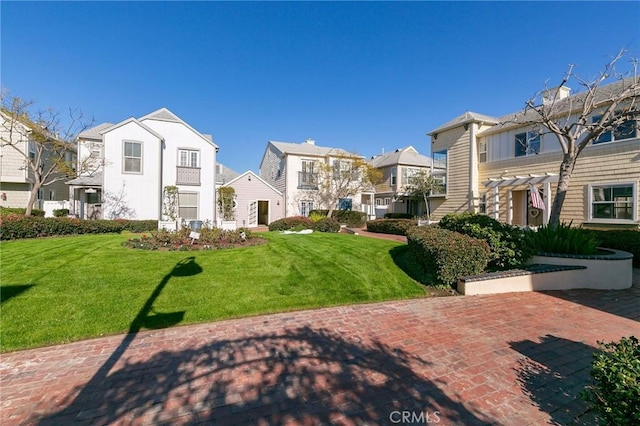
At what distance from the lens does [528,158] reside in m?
16.1

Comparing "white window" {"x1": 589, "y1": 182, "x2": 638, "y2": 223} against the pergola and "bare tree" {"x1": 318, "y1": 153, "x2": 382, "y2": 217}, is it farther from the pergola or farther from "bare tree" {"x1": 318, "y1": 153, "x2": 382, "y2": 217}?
"bare tree" {"x1": 318, "y1": 153, "x2": 382, "y2": 217}

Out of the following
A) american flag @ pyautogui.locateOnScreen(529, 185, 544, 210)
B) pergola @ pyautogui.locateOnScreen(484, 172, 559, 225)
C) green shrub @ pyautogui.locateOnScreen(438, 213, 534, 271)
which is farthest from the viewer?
pergola @ pyautogui.locateOnScreen(484, 172, 559, 225)

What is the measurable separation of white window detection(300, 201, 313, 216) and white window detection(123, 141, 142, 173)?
12.4m

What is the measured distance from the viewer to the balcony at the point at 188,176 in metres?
19.1

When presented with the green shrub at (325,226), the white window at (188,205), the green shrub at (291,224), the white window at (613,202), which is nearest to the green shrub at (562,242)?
the white window at (613,202)

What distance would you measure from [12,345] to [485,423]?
6116mm

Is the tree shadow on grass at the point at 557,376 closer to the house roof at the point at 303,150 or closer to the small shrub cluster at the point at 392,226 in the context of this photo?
the small shrub cluster at the point at 392,226

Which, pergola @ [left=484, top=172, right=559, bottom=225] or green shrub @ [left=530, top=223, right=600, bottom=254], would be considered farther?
pergola @ [left=484, top=172, right=559, bottom=225]

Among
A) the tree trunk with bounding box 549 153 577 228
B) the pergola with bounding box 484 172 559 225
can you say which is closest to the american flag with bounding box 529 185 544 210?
the pergola with bounding box 484 172 559 225

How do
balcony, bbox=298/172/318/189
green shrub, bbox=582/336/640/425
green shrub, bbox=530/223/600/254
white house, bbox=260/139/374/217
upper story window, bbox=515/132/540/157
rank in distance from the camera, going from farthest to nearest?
balcony, bbox=298/172/318/189 < white house, bbox=260/139/374/217 < upper story window, bbox=515/132/540/157 < green shrub, bbox=530/223/600/254 < green shrub, bbox=582/336/640/425

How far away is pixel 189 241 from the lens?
971 centimetres

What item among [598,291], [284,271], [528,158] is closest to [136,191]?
[284,271]

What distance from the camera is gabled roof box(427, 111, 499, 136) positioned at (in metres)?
18.4

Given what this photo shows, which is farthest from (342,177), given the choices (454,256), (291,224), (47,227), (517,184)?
(47,227)
